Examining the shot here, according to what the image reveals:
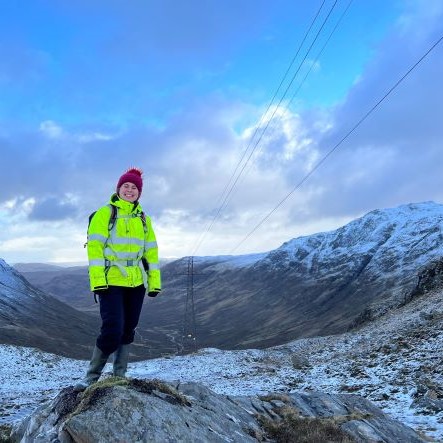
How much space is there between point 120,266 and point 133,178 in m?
A: 1.59

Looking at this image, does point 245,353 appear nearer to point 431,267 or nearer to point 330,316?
point 431,267

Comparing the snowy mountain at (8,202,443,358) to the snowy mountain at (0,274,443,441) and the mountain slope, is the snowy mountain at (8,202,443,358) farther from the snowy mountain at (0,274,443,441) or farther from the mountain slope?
the snowy mountain at (0,274,443,441)

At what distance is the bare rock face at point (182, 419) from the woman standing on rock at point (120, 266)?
686 millimetres

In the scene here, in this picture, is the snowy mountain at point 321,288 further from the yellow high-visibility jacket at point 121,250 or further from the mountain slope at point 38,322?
the yellow high-visibility jacket at point 121,250

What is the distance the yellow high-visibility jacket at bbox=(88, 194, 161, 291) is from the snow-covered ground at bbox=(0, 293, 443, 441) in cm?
801

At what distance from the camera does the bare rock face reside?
6.20 metres

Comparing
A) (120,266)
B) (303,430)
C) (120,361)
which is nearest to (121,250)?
(120,266)

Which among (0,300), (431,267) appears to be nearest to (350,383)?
(431,267)

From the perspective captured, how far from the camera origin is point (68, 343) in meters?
91.4

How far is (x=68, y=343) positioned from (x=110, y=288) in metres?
91.6

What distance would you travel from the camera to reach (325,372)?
75.6 feet

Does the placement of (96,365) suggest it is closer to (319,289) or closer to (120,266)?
(120,266)

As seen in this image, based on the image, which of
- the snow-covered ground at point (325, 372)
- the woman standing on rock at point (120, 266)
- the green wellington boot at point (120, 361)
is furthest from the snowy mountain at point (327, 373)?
the woman standing on rock at point (120, 266)

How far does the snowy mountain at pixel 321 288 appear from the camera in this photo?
110m
